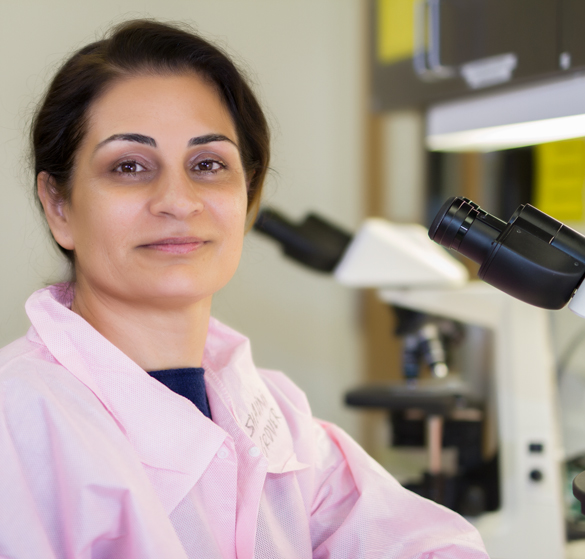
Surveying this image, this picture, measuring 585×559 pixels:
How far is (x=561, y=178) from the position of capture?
5.61ft

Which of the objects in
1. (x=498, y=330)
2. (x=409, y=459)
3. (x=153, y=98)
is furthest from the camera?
(x=409, y=459)

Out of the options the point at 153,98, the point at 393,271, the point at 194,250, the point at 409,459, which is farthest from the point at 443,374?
the point at 153,98

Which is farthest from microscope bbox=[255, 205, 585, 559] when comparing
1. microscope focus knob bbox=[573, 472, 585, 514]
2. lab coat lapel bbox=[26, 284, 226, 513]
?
lab coat lapel bbox=[26, 284, 226, 513]

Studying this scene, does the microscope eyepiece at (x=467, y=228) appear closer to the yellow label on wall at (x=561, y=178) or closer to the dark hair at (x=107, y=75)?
the dark hair at (x=107, y=75)

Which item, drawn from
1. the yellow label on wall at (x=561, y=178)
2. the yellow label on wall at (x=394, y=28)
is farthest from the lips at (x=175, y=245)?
the yellow label on wall at (x=561, y=178)

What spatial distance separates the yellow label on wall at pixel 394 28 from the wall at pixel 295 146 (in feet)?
1.00

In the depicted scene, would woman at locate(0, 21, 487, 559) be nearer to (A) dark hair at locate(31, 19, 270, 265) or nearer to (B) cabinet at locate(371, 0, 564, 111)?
(A) dark hair at locate(31, 19, 270, 265)

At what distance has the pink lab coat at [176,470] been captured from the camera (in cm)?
58

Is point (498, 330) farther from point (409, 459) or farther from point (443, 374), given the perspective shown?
point (409, 459)

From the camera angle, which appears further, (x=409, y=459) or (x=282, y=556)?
(x=409, y=459)

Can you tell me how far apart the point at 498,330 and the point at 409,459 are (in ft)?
2.31

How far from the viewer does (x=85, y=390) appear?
2.16ft

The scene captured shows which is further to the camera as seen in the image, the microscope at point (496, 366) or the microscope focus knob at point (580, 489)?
the microscope at point (496, 366)

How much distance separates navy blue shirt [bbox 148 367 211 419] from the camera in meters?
0.82
